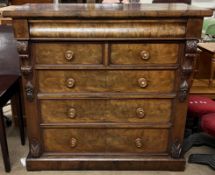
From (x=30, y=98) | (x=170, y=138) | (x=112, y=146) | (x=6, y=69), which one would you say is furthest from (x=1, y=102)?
(x=170, y=138)

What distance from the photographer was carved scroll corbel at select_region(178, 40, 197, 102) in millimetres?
1425

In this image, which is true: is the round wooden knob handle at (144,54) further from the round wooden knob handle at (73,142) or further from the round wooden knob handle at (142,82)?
the round wooden knob handle at (73,142)

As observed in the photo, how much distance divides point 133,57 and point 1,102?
34.3 inches

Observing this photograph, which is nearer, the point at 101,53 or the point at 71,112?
the point at 101,53

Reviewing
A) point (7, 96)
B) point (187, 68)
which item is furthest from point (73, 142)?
point (187, 68)

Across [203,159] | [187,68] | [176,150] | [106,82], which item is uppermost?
[187,68]

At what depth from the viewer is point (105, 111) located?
162 cm

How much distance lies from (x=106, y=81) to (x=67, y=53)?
29cm

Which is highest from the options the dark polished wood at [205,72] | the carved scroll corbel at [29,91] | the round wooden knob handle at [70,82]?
the round wooden knob handle at [70,82]

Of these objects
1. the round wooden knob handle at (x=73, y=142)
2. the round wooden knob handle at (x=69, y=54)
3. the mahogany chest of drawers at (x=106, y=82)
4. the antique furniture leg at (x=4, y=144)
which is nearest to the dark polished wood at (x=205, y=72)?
the mahogany chest of drawers at (x=106, y=82)

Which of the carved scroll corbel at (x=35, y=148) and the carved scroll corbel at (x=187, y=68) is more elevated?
the carved scroll corbel at (x=187, y=68)

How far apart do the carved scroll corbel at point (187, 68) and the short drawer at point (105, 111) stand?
4.2 inches

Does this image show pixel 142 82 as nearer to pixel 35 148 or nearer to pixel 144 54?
pixel 144 54

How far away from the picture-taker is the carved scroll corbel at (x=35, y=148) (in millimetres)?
1687
